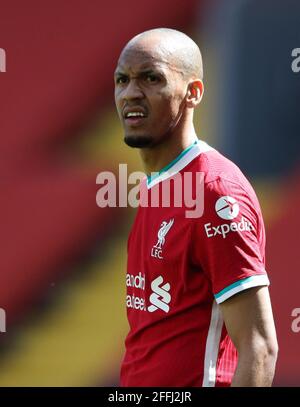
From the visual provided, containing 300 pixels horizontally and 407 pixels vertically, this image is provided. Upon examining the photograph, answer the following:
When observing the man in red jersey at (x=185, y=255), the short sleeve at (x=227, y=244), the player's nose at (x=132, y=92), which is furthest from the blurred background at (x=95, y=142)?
the short sleeve at (x=227, y=244)

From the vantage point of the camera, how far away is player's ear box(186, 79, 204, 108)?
2160 mm

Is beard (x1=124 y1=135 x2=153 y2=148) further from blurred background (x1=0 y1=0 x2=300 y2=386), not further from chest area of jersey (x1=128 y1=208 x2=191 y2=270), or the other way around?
blurred background (x1=0 y1=0 x2=300 y2=386)

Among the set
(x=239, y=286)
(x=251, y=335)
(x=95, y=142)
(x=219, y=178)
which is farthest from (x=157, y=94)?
(x=95, y=142)

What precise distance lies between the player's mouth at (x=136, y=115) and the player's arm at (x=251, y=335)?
54 centimetres

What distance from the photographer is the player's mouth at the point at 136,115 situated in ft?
6.86

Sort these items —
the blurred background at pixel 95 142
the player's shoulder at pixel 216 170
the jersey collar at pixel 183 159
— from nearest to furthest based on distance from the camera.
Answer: the player's shoulder at pixel 216 170
the jersey collar at pixel 183 159
the blurred background at pixel 95 142

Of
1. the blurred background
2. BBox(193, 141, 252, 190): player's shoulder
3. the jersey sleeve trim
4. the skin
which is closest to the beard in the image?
the skin

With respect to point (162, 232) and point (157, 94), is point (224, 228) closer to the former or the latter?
point (162, 232)

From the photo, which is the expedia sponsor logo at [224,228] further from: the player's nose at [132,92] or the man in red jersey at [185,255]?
the player's nose at [132,92]

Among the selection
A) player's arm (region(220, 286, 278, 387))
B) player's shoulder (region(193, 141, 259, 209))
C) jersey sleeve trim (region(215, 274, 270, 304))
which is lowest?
player's arm (region(220, 286, 278, 387))

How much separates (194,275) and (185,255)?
5 cm

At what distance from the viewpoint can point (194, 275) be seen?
192 centimetres
